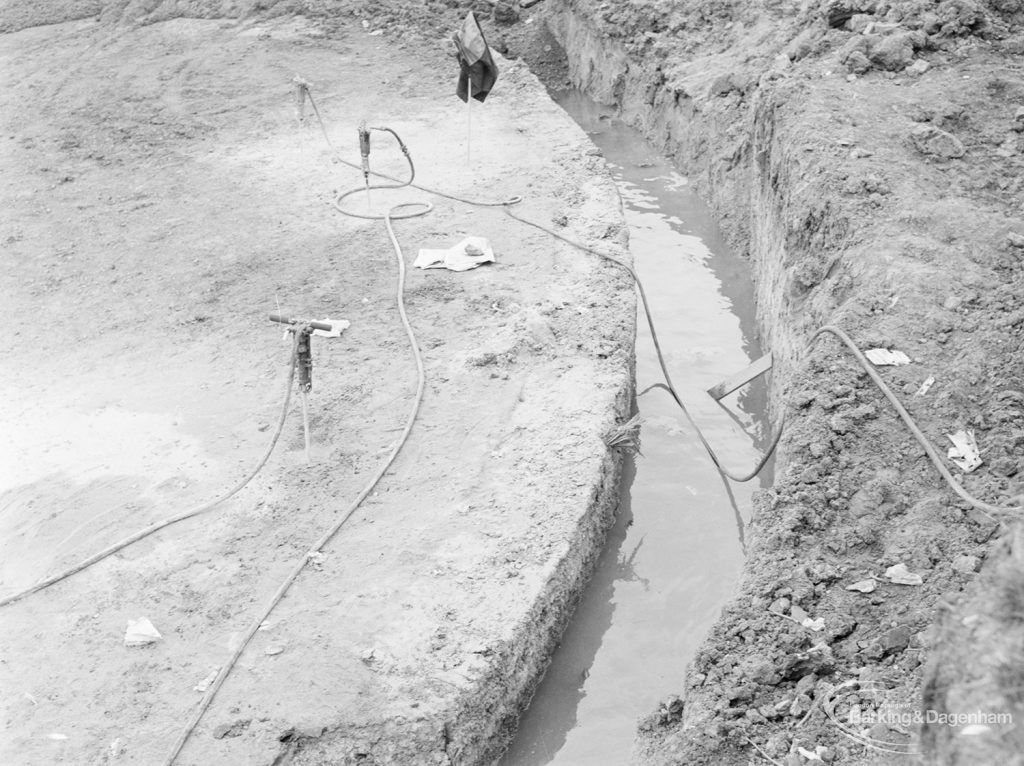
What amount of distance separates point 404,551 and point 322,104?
349 inches

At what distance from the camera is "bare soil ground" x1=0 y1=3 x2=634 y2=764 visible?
452cm

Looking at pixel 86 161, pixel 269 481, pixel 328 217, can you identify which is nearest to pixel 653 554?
pixel 269 481

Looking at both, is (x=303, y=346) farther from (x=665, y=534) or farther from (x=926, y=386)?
(x=926, y=386)

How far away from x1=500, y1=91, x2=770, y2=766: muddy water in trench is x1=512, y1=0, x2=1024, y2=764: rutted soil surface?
332 mm

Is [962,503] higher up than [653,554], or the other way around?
[962,503]

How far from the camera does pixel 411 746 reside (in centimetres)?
431

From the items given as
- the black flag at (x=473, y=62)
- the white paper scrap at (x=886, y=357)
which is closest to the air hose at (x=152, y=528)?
the white paper scrap at (x=886, y=357)

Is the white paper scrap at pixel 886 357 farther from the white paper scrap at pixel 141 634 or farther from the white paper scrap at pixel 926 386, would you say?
the white paper scrap at pixel 141 634

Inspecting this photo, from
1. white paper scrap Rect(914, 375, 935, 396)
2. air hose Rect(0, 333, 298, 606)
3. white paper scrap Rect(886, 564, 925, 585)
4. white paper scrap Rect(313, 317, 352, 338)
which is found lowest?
air hose Rect(0, 333, 298, 606)

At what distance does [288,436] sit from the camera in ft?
20.5

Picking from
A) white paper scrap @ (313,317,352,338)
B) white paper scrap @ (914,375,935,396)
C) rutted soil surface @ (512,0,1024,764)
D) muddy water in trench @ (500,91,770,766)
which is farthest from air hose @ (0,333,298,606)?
white paper scrap @ (914,375,935,396)

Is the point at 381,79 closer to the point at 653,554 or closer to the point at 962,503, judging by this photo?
the point at 653,554

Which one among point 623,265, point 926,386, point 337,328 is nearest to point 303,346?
point 337,328

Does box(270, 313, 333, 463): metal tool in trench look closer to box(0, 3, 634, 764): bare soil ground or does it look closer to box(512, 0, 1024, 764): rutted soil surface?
box(0, 3, 634, 764): bare soil ground
